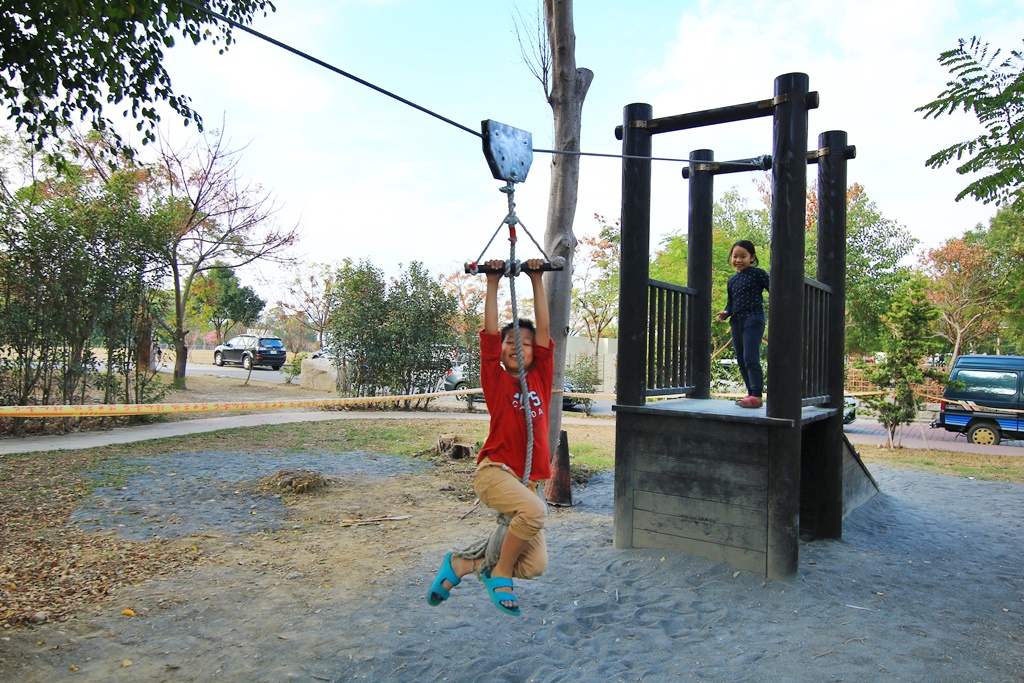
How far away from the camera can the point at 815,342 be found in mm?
6258

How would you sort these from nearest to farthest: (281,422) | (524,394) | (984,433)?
(524,394) < (281,422) < (984,433)

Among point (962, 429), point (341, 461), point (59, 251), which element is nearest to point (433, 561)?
A: point (341, 461)

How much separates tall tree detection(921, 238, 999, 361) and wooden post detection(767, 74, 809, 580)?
25909 millimetres

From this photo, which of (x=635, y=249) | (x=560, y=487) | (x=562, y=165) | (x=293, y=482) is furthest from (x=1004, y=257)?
(x=293, y=482)

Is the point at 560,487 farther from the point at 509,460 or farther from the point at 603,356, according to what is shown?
the point at 603,356

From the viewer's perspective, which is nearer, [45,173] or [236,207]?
[45,173]

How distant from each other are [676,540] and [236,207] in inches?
682

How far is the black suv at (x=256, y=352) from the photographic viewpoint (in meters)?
33.7

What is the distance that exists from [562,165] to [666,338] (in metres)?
2.99

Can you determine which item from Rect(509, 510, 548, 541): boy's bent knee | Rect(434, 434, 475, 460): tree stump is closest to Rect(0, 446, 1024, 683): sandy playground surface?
Rect(509, 510, 548, 541): boy's bent knee

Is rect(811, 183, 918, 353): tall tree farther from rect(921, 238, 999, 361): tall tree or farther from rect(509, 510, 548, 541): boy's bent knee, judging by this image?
rect(509, 510, 548, 541): boy's bent knee

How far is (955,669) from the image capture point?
3729mm

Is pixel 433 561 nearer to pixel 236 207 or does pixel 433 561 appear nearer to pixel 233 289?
pixel 236 207

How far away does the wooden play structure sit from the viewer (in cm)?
513
